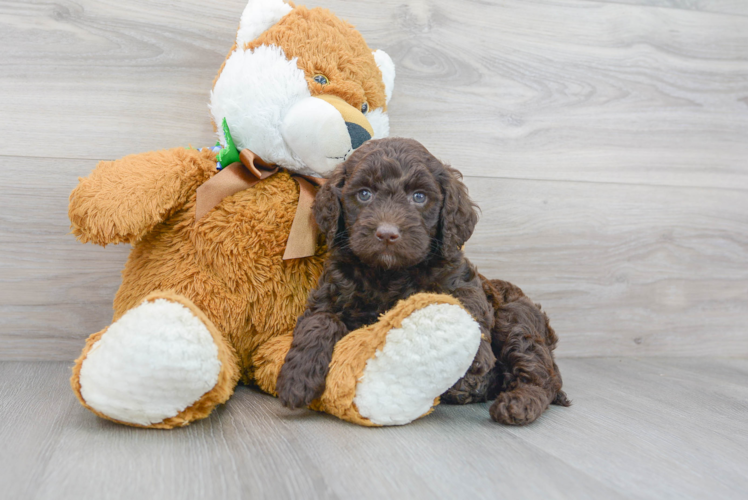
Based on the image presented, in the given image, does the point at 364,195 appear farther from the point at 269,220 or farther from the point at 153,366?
the point at 153,366

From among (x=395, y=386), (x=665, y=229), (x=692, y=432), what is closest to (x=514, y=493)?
(x=395, y=386)

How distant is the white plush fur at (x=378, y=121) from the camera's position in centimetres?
154

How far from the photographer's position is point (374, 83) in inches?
59.9

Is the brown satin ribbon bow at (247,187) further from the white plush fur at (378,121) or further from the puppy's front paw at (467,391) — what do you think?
the puppy's front paw at (467,391)

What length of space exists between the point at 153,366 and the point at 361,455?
41 cm

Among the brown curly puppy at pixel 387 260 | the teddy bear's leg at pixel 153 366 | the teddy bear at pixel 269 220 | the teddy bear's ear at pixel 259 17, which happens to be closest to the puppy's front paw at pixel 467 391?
the brown curly puppy at pixel 387 260

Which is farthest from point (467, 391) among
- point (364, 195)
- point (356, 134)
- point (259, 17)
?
point (259, 17)

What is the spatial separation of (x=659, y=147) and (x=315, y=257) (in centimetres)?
146

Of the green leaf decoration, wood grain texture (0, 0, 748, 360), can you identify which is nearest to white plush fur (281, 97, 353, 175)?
the green leaf decoration

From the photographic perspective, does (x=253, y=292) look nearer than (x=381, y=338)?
No

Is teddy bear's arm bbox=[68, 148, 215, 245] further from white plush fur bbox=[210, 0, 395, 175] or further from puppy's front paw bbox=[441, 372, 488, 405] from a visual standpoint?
puppy's front paw bbox=[441, 372, 488, 405]

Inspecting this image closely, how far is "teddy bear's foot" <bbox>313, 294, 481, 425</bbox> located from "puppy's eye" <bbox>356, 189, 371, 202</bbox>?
0.25 metres

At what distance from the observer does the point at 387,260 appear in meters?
1.19

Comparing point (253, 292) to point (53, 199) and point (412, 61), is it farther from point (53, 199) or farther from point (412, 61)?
point (412, 61)
